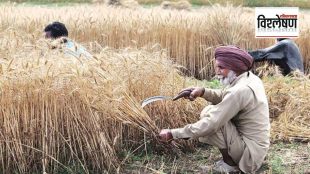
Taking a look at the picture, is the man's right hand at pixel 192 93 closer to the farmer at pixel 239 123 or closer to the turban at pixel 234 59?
the farmer at pixel 239 123

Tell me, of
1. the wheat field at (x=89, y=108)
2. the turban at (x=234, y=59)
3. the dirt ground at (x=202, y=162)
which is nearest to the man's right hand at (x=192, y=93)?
the turban at (x=234, y=59)

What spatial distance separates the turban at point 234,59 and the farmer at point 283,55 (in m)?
3.78

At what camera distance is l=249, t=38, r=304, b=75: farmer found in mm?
7734

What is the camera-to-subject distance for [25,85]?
13.1 ft

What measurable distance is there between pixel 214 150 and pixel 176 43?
4.59 meters

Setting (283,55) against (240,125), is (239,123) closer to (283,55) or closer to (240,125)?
(240,125)

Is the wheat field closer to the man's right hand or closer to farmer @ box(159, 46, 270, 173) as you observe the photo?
the man's right hand

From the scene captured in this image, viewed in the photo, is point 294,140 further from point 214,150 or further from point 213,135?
point 213,135

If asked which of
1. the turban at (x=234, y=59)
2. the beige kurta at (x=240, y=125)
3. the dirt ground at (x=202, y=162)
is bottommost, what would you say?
the dirt ground at (x=202, y=162)

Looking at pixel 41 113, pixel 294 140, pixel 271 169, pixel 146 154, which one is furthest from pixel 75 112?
pixel 294 140

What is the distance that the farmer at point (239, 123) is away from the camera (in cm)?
389

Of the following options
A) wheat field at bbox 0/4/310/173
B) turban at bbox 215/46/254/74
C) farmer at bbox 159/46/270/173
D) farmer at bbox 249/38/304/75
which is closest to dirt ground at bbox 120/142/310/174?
wheat field at bbox 0/4/310/173

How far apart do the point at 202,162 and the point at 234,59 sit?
988 millimetres

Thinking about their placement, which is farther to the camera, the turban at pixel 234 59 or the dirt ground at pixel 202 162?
the dirt ground at pixel 202 162
